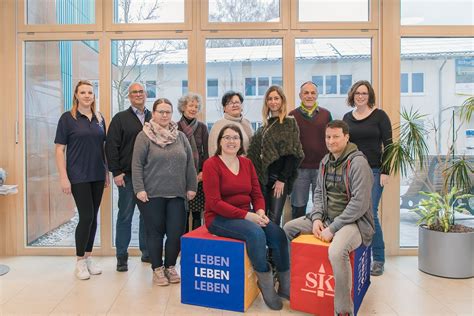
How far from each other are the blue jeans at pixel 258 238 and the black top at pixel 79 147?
109cm

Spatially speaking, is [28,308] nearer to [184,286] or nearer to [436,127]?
[184,286]

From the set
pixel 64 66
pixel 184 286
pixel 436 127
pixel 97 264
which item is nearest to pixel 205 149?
pixel 184 286

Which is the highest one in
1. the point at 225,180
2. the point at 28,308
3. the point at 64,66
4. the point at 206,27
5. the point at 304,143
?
the point at 206,27

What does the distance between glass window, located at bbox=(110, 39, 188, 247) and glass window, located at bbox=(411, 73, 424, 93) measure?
2167mm

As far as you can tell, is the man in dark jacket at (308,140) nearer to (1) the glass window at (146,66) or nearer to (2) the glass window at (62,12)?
(1) the glass window at (146,66)

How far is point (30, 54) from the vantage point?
3928 mm

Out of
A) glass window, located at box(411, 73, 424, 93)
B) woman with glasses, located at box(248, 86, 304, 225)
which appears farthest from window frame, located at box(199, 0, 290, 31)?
glass window, located at box(411, 73, 424, 93)

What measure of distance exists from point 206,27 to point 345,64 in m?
1.37

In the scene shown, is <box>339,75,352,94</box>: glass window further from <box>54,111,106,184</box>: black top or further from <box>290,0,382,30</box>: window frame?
<box>54,111,106,184</box>: black top

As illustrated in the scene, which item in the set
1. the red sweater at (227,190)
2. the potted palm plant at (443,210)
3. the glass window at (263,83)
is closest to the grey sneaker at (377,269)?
the potted palm plant at (443,210)

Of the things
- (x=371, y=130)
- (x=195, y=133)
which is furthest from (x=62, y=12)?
(x=371, y=130)

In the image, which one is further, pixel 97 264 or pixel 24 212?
pixel 24 212

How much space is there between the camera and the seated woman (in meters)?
2.62

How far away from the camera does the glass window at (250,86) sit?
3.93m
